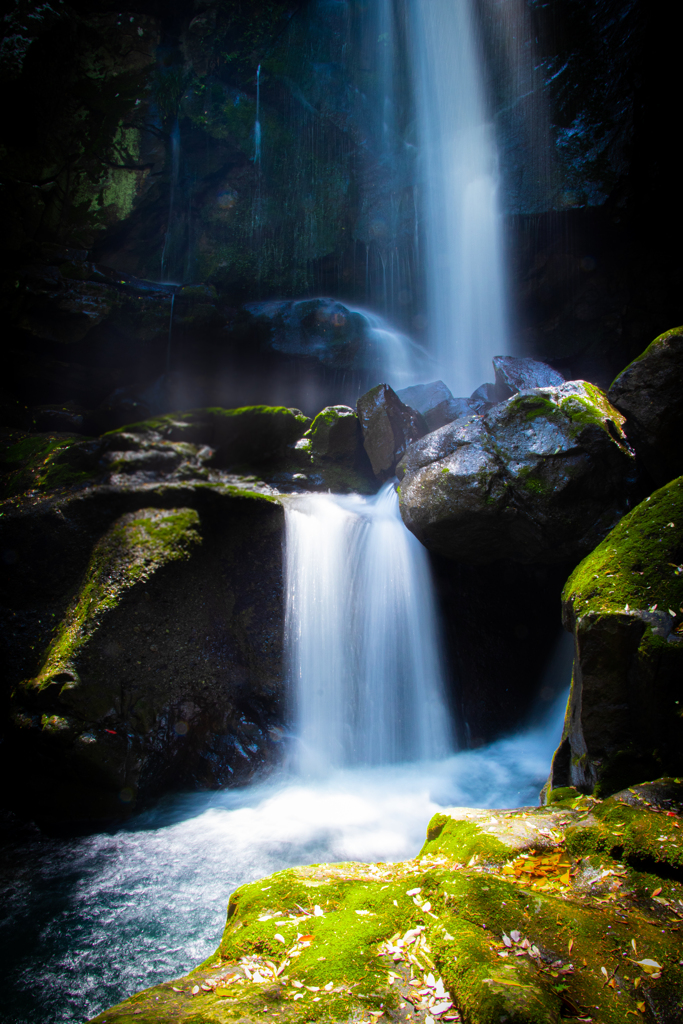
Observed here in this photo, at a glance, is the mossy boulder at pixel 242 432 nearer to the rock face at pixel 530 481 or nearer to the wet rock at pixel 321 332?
the wet rock at pixel 321 332

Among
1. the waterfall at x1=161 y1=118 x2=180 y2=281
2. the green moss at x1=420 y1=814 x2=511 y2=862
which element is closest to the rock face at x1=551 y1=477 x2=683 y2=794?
the green moss at x1=420 y1=814 x2=511 y2=862

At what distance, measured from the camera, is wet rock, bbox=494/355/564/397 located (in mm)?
10305

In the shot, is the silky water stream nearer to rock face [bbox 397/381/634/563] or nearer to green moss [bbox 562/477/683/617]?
rock face [bbox 397/381/634/563]

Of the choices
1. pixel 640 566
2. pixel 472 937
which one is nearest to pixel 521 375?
pixel 640 566

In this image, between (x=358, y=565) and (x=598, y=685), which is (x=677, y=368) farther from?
(x=358, y=565)

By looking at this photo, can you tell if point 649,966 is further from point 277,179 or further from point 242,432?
point 277,179

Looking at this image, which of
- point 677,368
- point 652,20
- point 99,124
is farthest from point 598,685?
point 99,124

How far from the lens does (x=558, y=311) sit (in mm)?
14594

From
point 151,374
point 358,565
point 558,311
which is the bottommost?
point 358,565

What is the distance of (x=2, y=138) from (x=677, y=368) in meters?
16.8

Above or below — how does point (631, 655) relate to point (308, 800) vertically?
above

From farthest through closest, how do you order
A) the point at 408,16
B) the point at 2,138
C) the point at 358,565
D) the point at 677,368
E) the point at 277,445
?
1. the point at 408,16
2. the point at 2,138
3. the point at 277,445
4. the point at 358,565
5. the point at 677,368

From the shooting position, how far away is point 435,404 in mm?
11047

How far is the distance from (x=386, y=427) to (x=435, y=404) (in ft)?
5.68
